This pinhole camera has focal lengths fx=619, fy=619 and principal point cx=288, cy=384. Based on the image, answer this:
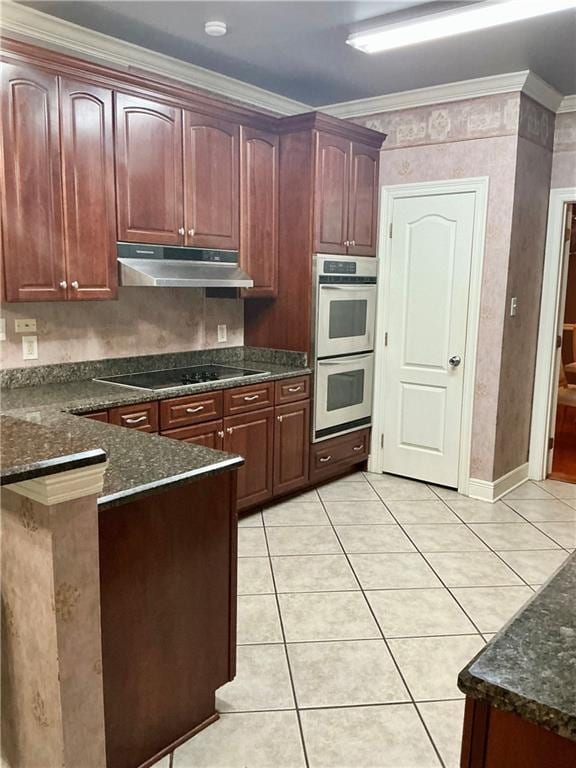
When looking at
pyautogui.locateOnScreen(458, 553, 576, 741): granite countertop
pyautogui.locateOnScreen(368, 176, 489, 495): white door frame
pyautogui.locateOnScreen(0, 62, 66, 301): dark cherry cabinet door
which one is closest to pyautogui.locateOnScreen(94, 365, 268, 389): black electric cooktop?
pyautogui.locateOnScreen(0, 62, 66, 301): dark cherry cabinet door

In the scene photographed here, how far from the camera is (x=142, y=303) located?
3781 mm

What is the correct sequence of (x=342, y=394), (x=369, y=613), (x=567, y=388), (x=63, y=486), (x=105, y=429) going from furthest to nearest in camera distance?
(x=567, y=388)
(x=342, y=394)
(x=369, y=613)
(x=105, y=429)
(x=63, y=486)

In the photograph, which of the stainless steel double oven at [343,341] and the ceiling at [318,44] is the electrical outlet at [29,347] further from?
the stainless steel double oven at [343,341]

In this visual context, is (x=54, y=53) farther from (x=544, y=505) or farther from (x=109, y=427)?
(x=544, y=505)

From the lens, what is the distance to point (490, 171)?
396cm

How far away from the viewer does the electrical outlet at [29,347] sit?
3.19 meters

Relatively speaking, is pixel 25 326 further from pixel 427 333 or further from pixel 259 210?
pixel 427 333

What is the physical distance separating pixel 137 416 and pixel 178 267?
0.88 metres

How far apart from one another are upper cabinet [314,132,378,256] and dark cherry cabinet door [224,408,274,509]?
47.3 inches

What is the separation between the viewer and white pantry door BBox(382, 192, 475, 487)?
165 inches

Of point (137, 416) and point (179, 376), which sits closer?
point (137, 416)

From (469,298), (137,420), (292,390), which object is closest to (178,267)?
(137,420)

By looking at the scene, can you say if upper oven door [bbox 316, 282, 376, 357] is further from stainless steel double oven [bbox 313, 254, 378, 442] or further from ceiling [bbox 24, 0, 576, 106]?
ceiling [bbox 24, 0, 576, 106]

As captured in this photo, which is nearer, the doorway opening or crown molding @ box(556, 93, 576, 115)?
crown molding @ box(556, 93, 576, 115)
